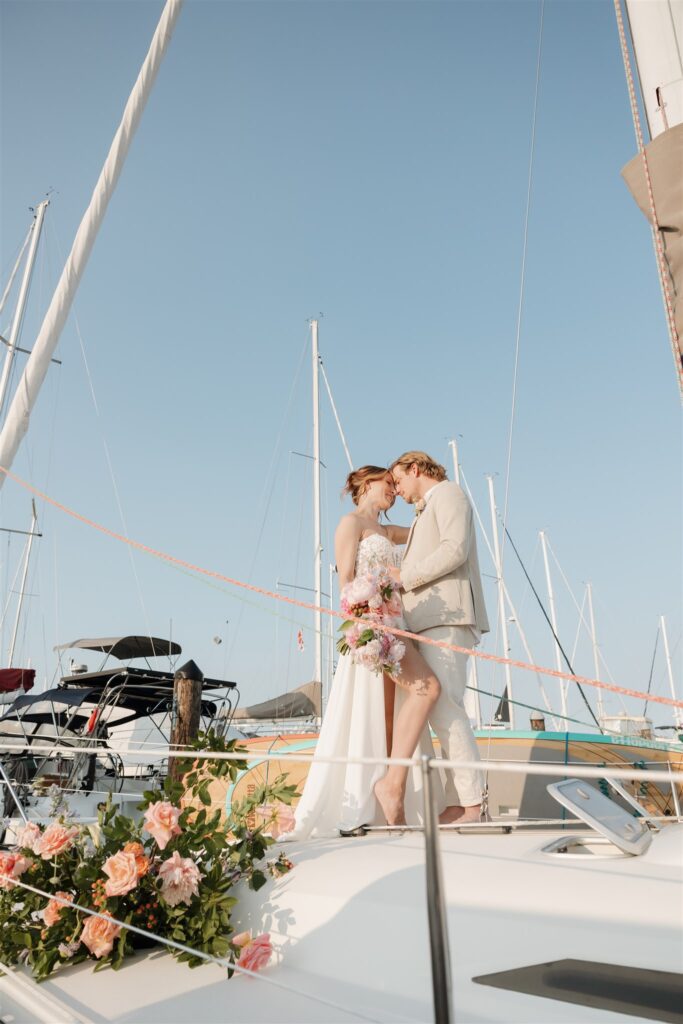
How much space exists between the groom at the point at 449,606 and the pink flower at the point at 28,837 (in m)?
1.82

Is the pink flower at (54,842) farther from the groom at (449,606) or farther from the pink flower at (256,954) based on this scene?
the groom at (449,606)

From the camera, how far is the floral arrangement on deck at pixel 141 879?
2426 mm

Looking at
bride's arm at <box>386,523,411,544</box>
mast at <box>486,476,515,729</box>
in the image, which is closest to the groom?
bride's arm at <box>386,523,411,544</box>

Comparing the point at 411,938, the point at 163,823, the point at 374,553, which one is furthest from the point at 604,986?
the point at 374,553

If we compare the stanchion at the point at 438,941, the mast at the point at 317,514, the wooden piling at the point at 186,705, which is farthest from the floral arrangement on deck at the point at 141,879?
the mast at the point at 317,514

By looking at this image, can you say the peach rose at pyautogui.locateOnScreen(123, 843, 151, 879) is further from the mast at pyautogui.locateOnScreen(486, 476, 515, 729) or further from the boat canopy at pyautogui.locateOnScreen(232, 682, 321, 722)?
the mast at pyautogui.locateOnScreen(486, 476, 515, 729)

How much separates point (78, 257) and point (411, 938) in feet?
15.4

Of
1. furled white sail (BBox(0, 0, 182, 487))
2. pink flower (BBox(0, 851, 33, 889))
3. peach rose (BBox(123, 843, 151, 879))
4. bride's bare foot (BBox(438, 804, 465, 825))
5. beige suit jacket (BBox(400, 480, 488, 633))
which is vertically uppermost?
furled white sail (BBox(0, 0, 182, 487))

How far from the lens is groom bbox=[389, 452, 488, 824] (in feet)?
11.4

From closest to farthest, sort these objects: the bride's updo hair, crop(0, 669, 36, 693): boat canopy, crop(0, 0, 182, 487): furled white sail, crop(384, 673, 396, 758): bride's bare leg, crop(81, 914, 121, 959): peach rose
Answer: crop(81, 914, 121, 959): peach rose → crop(384, 673, 396, 758): bride's bare leg → the bride's updo hair → crop(0, 0, 182, 487): furled white sail → crop(0, 669, 36, 693): boat canopy

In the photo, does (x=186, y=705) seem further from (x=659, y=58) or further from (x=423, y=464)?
(x=659, y=58)

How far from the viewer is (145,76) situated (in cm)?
525

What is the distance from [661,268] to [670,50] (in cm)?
128

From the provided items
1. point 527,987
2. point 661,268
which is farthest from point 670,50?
point 527,987
